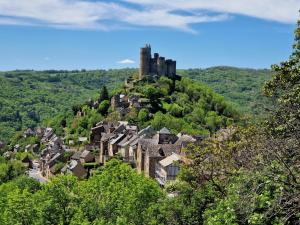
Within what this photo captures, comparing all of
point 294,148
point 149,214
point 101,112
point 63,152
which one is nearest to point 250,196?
point 294,148

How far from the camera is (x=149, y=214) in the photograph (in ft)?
102

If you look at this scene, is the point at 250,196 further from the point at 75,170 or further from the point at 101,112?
the point at 101,112

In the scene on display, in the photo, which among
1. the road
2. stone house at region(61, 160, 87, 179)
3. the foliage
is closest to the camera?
the foliage

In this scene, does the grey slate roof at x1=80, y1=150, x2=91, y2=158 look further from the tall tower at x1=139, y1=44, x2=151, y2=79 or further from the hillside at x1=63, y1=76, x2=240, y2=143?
the tall tower at x1=139, y1=44, x2=151, y2=79

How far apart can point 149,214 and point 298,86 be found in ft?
48.4

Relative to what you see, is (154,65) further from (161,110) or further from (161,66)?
(161,110)

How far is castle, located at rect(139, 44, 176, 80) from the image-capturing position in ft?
458

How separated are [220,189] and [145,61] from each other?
116 m

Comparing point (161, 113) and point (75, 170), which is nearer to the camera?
point (75, 170)

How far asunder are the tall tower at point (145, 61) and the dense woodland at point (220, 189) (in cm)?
9362

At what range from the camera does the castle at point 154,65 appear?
139512mm

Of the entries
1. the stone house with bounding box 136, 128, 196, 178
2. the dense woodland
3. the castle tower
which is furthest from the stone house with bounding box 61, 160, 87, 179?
the castle tower

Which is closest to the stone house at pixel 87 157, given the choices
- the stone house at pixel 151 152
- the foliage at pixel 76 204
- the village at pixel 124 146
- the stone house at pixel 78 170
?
the village at pixel 124 146

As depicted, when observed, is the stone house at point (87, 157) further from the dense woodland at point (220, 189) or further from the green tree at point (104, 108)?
the dense woodland at point (220, 189)
